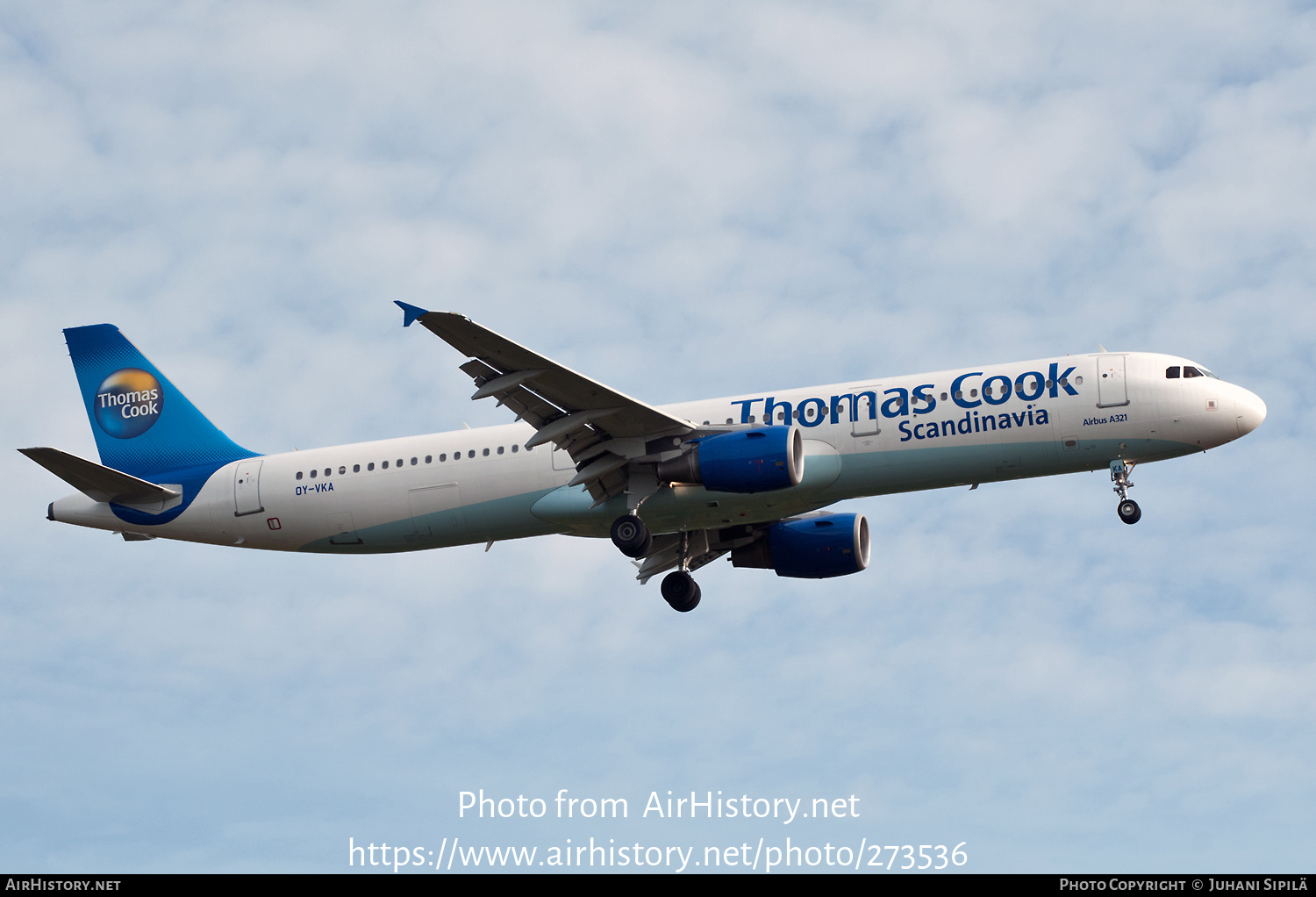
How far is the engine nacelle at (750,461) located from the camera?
1236 inches

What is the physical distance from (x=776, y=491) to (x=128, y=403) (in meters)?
19.8

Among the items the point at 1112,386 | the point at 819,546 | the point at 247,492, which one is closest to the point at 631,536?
the point at 819,546

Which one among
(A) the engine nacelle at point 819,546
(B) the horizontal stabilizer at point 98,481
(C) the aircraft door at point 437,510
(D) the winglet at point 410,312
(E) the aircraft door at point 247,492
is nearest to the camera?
(D) the winglet at point 410,312

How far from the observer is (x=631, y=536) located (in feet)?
110

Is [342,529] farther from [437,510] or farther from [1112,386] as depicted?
[1112,386]

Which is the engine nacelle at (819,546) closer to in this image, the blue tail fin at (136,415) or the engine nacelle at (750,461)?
the engine nacelle at (750,461)

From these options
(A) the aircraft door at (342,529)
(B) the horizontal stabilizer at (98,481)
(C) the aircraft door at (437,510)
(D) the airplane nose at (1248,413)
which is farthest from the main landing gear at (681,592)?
(D) the airplane nose at (1248,413)

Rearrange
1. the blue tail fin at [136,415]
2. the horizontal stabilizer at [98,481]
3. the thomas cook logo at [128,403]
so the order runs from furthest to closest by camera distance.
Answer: the thomas cook logo at [128,403]
the blue tail fin at [136,415]
the horizontal stabilizer at [98,481]

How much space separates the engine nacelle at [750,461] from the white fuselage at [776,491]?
3.67 feet

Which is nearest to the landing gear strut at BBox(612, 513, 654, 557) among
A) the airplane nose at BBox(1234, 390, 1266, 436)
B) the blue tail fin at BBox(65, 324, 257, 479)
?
the blue tail fin at BBox(65, 324, 257, 479)

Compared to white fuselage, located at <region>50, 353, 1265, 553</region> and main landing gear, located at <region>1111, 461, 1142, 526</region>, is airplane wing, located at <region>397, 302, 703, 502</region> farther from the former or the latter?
main landing gear, located at <region>1111, 461, 1142, 526</region>

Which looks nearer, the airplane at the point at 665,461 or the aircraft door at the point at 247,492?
the airplane at the point at 665,461
